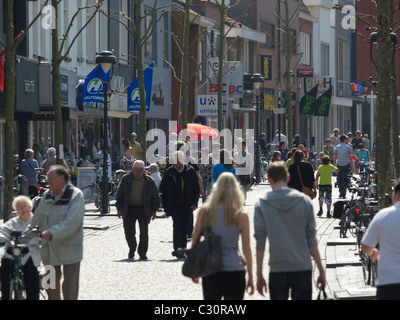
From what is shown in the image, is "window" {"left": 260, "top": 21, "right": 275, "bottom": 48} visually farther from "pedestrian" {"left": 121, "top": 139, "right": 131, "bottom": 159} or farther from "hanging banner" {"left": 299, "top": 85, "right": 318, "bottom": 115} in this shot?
"pedestrian" {"left": 121, "top": 139, "right": 131, "bottom": 159}

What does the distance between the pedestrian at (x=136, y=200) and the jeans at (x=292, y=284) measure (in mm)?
8502

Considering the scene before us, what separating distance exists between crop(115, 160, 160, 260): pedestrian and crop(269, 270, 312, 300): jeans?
27.9 ft

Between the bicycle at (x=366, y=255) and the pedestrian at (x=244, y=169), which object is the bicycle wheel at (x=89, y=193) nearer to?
the pedestrian at (x=244, y=169)

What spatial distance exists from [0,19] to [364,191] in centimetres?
1660

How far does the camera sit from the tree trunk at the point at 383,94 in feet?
55.4

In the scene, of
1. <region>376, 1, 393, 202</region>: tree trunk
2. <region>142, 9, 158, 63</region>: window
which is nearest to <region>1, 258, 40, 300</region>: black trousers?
<region>376, 1, 393, 202</region>: tree trunk

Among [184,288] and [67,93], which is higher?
[67,93]

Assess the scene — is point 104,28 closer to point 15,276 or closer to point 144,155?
point 144,155

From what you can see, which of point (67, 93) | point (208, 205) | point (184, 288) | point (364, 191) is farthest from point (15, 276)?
point (67, 93)

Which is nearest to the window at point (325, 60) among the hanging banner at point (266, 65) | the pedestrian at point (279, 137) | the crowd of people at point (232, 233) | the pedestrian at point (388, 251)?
the hanging banner at point (266, 65)

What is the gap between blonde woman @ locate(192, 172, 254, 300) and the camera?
891cm

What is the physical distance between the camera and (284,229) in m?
9.04

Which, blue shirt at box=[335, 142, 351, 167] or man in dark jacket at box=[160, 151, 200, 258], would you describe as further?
blue shirt at box=[335, 142, 351, 167]

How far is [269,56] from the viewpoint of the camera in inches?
2544
